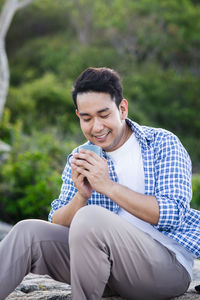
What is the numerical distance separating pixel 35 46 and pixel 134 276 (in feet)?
86.4

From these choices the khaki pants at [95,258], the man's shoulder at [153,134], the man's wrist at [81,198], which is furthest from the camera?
the man's shoulder at [153,134]

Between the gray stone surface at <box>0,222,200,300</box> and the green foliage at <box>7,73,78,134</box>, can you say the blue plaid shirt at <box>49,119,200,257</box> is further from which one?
the green foliage at <box>7,73,78,134</box>

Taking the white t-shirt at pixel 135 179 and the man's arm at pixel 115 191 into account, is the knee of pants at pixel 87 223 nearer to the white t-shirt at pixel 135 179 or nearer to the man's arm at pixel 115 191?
the man's arm at pixel 115 191

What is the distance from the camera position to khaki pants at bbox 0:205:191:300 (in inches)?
91.9

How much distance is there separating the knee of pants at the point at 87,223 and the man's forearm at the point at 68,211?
203 mm

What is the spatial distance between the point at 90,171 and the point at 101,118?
33 centimetres

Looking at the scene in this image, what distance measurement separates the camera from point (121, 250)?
7.87 ft

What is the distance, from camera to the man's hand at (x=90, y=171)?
8.16 feet

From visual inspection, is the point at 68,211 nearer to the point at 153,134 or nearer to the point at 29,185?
the point at 153,134

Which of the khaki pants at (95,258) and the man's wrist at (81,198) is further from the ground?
the man's wrist at (81,198)

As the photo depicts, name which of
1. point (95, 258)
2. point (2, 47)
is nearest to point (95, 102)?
point (95, 258)

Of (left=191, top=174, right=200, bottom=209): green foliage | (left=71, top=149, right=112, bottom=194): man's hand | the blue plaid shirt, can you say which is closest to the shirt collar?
the blue plaid shirt

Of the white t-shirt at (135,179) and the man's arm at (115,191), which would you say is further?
the white t-shirt at (135,179)

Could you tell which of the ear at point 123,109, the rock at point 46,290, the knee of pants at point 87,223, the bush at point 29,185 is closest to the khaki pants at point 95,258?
Answer: the knee of pants at point 87,223
